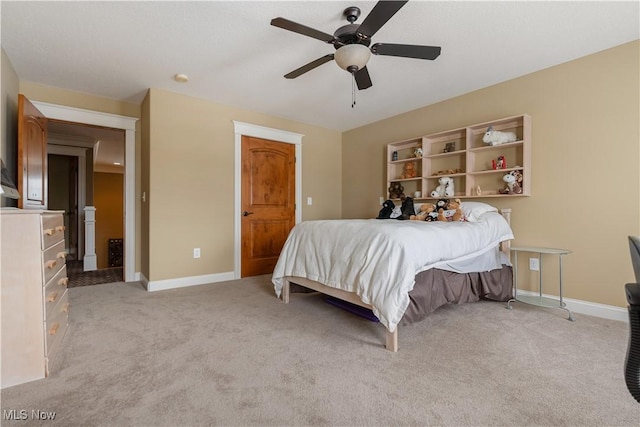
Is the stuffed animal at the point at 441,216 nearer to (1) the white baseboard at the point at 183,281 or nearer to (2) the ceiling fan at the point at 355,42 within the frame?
(2) the ceiling fan at the point at 355,42

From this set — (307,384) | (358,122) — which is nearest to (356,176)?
(358,122)

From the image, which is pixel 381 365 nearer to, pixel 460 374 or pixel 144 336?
pixel 460 374

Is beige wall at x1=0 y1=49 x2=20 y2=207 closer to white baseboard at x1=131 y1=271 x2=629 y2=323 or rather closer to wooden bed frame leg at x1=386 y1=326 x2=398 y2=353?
white baseboard at x1=131 y1=271 x2=629 y2=323

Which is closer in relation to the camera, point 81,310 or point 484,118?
Result: point 81,310

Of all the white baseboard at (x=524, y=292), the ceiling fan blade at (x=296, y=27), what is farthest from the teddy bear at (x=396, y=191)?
the ceiling fan blade at (x=296, y=27)

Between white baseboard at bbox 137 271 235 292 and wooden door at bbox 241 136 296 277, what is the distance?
28 centimetres

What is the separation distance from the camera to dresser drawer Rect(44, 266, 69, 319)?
66.1 inches

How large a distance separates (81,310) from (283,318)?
1.87m

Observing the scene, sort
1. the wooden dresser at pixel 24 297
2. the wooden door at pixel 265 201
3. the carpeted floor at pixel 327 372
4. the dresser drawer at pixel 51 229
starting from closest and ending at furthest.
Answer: the carpeted floor at pixel 327 372 < the wooden dresser at pixel 24 297 < the dresser drawer at pixel 51 229 < the wooden door at pixel 265 201

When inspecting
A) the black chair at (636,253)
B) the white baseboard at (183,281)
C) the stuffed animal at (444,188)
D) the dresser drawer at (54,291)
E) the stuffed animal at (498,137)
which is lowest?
the white baseboard at (183,281)

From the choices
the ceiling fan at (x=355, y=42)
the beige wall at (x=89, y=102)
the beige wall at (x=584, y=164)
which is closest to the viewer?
the ceiling fan at (x=355, y=42)

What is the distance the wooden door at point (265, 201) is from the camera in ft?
13.5

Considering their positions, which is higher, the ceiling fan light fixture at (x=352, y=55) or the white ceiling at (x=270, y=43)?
the white ceiling at (x=270, y=43)

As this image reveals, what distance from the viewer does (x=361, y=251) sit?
209 cm
